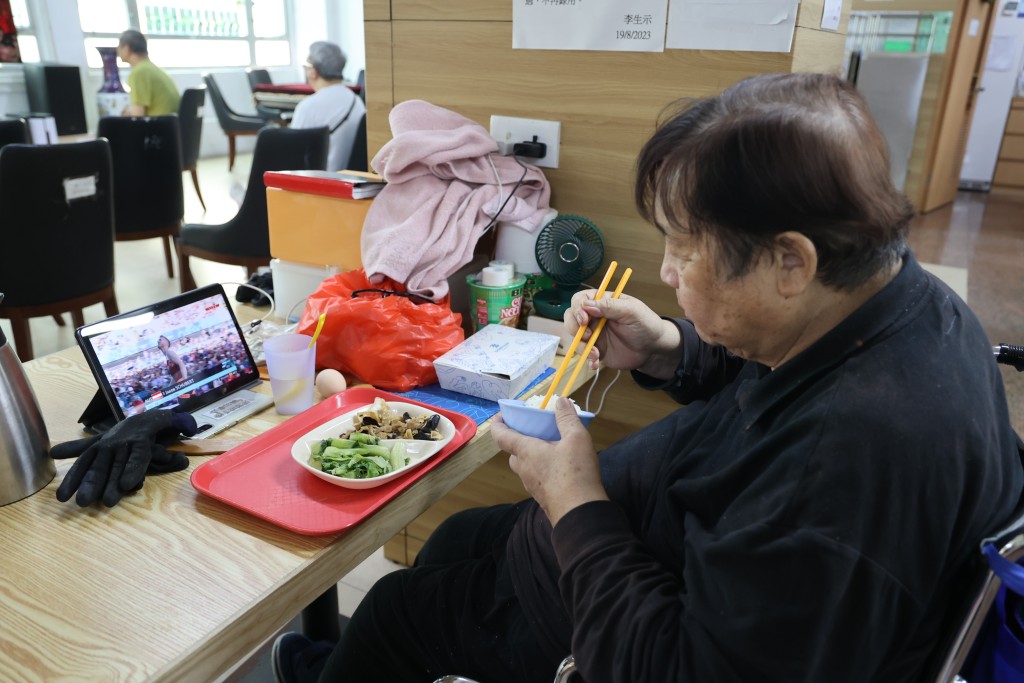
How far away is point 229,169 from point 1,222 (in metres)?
5.55

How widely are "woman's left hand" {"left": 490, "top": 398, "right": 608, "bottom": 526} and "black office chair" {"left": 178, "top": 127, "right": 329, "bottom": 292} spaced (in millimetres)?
2460

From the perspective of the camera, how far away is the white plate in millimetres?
995

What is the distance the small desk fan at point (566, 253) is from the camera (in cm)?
151

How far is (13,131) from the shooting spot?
3.14 m

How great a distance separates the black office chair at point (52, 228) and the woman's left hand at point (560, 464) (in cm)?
231

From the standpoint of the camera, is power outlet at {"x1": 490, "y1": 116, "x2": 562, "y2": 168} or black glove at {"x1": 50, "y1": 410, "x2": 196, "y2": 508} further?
power outlet at {"x1": 490, "y1": 116, "x2": 562, "y2": 168}

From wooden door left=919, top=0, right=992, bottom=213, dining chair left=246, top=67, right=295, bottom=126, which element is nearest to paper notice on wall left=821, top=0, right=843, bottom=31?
wooden door left=919, top=0, right=992, bottom=213

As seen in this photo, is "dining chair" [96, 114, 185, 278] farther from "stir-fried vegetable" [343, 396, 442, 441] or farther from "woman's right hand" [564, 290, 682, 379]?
"woman's right hand" [564, 290, 682, 379]

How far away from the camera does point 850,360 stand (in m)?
0.70

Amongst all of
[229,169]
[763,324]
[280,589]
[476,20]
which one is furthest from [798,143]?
[229,169]

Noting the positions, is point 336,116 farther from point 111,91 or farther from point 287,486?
point 287,486

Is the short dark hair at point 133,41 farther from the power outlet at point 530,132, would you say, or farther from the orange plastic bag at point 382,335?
the orange plastic bag at point 382,335

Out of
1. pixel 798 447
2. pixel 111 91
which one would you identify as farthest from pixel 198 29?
pixel 798 447

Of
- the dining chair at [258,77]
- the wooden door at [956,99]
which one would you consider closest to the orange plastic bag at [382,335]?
the wooden door at [956,99]
